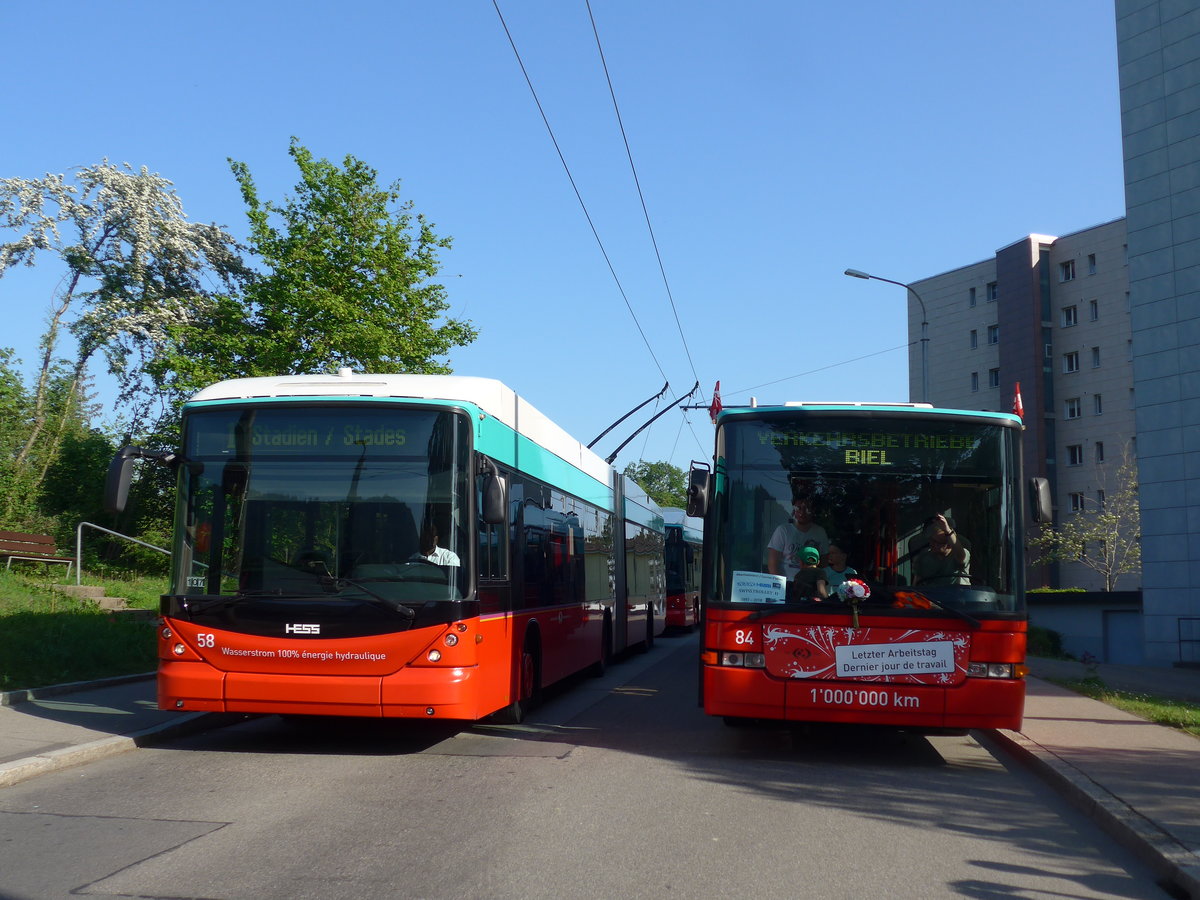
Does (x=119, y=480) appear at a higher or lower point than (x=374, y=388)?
lower

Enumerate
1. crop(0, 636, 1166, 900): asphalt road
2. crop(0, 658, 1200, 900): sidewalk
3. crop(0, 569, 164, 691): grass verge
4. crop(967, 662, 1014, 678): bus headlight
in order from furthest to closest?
crop(0, 569, 164, 691): grass verge, crop(967, 662, 1014, 678): bus headlight, crop(0, 658, 1200, 900): sidewalk, crop(0, 636, 1166, 900): asphalt road

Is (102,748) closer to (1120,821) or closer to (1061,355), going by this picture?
(1120,821)

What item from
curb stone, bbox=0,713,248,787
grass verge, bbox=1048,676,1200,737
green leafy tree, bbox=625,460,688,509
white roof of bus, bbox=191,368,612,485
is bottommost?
grass verge, bbox=1048,676,1200,737

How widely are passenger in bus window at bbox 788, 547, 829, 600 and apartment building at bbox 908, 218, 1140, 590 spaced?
54.4 m

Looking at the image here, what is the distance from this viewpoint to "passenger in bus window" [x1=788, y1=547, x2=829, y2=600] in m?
9.56

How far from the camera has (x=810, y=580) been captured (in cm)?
959

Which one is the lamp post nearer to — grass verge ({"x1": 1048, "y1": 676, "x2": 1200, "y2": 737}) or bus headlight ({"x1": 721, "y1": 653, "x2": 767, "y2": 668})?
grass verge ({"x1": 1048, "y1": 676, "x2": 1200, "y2": 737})

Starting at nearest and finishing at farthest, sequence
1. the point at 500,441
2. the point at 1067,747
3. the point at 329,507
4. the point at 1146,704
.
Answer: the point at 329,507 < the point at 1067,747 < the point at 500,441 < the point at 1146,704

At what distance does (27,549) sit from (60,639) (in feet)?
25.7

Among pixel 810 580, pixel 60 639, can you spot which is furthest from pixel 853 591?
pixel 60 639

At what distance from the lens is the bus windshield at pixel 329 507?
9422 millimetres

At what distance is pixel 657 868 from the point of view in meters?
6.08

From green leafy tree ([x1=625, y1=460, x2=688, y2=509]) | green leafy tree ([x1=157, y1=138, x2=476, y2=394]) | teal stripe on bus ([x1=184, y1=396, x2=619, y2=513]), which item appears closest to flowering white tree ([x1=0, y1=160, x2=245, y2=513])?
green leafy tree ([x1=157, y1=138, x2=476, y2=394])

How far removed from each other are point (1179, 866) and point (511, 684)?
20.4ft
